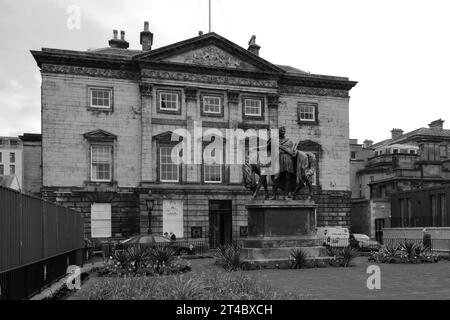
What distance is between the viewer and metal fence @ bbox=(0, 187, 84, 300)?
Result: 1162 cm

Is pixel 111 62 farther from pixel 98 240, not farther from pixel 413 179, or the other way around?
pixel 413 179

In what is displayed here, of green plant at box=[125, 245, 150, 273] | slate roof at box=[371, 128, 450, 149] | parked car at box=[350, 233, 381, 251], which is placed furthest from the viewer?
slate roof at box=[371, 128, 450, 149]

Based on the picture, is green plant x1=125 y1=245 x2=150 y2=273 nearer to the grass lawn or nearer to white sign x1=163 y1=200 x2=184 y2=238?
the grass lawn

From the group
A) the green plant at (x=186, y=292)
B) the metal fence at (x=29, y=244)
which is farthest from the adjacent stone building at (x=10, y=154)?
the green plant at (x=186, y=292)

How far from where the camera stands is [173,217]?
41.2 metres

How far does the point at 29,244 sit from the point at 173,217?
1078 inches

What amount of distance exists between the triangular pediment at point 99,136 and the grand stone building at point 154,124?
2.9 inches

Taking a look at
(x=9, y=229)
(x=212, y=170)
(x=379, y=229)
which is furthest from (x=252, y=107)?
(x=9, y=229)

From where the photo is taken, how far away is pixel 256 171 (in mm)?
22141

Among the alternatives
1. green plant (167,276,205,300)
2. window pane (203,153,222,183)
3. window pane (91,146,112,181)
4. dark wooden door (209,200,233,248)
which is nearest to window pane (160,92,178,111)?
window pane (203,153,222,183)

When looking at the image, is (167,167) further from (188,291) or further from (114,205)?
(188,291)

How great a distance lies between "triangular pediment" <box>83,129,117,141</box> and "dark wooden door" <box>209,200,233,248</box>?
8.99m

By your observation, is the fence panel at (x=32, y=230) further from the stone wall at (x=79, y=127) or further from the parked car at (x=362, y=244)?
the parked car at (x=362, y=244)
